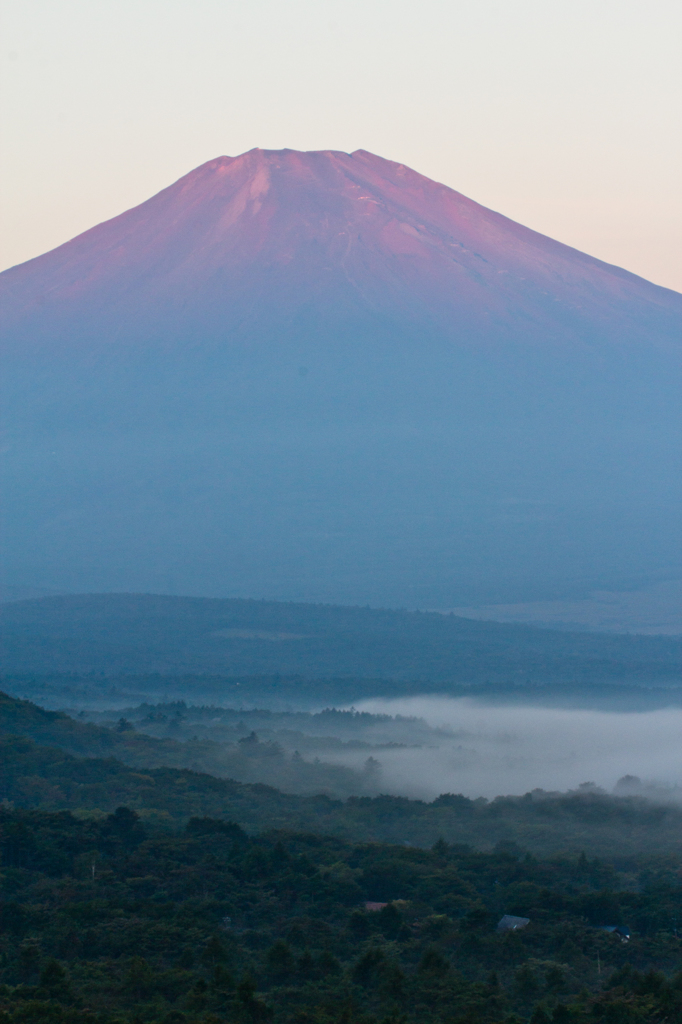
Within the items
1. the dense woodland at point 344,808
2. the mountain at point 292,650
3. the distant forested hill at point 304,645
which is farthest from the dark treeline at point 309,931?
the distant forested hill at point 304,645

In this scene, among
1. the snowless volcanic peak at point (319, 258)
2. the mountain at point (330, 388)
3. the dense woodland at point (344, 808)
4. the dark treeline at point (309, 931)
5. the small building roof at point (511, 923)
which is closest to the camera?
the dark treeline at point (309, 931)

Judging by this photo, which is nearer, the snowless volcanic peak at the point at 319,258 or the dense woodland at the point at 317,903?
the dense woodland at the point at 317,903

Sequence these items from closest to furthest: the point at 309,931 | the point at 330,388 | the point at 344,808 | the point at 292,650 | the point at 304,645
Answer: the point at 309,931
the point at 344,808
the point at 292,650
the point at 304,645
the point at 330,388

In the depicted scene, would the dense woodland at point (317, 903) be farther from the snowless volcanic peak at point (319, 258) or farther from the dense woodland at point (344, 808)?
the snowless volcanic peak at point (319, 258)

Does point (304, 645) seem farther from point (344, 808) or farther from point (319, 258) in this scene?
point (319, 258)

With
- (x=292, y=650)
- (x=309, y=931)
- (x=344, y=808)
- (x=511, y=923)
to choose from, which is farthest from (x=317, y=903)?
(x=292, y=650)

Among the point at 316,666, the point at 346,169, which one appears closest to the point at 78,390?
the point at 346,169

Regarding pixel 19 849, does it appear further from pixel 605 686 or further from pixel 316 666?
pixel 316 666
